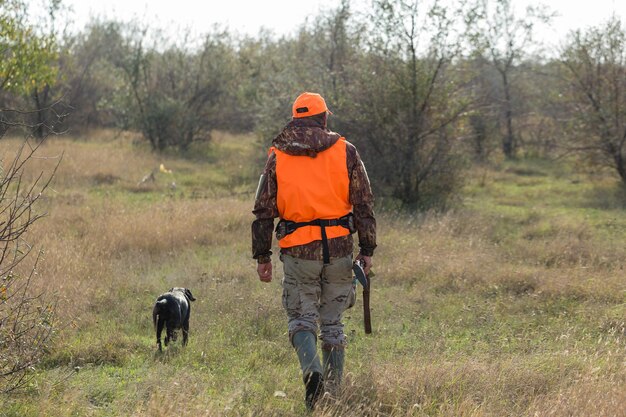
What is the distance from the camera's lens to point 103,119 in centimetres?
2703

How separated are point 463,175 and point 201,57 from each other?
40.8 feet

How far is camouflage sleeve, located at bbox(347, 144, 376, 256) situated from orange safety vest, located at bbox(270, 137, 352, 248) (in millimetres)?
61

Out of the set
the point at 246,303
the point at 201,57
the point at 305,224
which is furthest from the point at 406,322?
the point at 201,57

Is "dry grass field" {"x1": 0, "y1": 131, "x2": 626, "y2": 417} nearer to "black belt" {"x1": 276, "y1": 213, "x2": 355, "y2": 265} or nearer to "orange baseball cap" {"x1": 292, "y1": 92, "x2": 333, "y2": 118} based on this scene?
"black belt" {"x1": 276, "y1": 213, "x2": 355, "y2": 265}

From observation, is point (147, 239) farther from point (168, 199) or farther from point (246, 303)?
point (168, 199)

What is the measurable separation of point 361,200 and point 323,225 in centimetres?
29

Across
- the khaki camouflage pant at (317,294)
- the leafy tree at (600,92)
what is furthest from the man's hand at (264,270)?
the leafy tree at (600,92)

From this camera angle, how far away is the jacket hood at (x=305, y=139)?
388 cm

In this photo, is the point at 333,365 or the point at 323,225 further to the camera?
the point at 333,365

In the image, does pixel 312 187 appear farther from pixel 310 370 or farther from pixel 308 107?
pixel 310 370

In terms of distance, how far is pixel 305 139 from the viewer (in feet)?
12.8

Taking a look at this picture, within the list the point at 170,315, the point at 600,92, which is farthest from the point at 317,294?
the point at 600,92

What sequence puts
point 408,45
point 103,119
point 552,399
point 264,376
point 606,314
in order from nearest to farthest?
point 552,399 → point 264,376 → point 606,314 → point 408,45 → point 103,119

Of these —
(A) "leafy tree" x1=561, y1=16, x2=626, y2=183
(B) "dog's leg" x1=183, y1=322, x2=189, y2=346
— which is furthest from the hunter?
(A) "leafy tree" x1=561, y1=16, x2=626, y2=183
